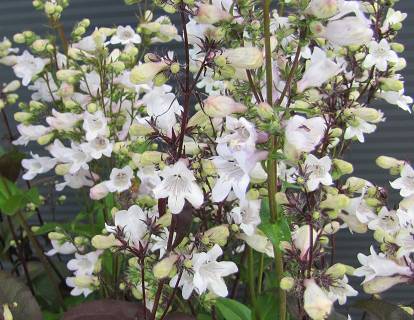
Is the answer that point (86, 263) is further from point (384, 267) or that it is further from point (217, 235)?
point (384, 267)

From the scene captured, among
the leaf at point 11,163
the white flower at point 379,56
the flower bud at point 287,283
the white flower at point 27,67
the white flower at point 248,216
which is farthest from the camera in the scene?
the leaf at point 11,163

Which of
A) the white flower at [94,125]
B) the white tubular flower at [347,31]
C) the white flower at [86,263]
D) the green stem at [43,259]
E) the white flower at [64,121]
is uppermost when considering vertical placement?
the white tubular flower at [347,31]

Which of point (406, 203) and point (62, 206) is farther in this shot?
point (62, 206)

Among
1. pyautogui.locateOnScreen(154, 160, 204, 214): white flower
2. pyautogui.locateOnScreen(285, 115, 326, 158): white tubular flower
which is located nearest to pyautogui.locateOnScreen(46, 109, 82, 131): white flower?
pyautogui.locateOnScreen(154, 160, 204, 214): white flower

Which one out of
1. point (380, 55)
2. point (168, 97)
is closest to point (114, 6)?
point (380, 55)

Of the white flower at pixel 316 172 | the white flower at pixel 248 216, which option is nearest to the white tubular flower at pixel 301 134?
the white flower at pixel 316 172

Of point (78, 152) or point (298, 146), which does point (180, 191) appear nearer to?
point (298, 146)

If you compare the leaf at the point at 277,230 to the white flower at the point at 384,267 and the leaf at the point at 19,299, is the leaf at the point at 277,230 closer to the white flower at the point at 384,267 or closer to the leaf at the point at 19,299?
the white flower at the point at 384,267
